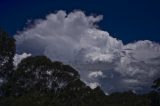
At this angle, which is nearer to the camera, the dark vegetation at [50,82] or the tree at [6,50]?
the tree at [6,50]

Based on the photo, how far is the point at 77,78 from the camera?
79125 mm

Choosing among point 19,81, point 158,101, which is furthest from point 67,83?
point 158,101

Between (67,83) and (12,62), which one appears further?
(67,83)

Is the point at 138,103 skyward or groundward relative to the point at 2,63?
skyward

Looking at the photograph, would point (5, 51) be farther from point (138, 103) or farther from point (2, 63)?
point (138, 103)

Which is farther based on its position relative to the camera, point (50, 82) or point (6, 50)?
point (50, 82)

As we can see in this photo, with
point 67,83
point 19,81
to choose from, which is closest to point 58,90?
point 67,83

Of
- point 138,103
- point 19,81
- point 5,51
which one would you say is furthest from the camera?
point 138,103

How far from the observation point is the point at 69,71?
258 ft

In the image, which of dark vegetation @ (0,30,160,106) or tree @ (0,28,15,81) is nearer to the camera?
tree @ (0,28,15,81)

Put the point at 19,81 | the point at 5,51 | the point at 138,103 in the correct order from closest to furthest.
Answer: the point at 5,51 < the point at 19,81 < the point at 138,103

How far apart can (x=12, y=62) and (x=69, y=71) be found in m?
28.5

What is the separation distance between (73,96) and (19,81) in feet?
34.4

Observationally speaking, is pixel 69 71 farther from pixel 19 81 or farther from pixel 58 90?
pixel 19 81
